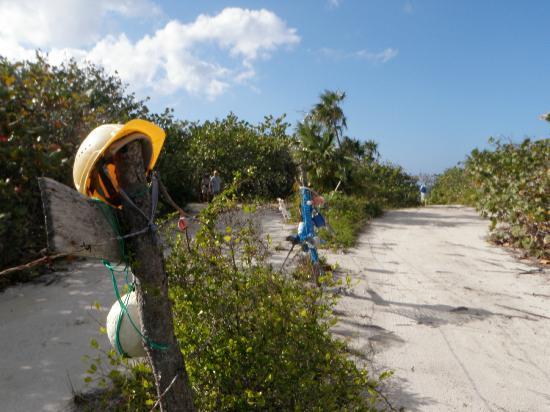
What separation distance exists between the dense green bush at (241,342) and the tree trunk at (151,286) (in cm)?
51

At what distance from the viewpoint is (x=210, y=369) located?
264 cm

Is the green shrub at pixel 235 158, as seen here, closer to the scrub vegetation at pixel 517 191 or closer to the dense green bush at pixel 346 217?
the dense green bush at pixel 346 217

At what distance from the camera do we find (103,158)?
1.67m

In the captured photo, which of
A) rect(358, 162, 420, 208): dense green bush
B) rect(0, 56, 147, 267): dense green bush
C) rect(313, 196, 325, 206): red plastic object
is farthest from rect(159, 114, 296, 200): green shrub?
rect(313, 196, 325, 206): red plastic object

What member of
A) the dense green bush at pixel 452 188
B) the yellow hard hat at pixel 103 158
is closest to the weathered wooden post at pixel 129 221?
the yellow hard hat at pixel 103 158

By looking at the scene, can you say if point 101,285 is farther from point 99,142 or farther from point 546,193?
point 546,193

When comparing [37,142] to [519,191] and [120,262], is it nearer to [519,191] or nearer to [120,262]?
[120,262]

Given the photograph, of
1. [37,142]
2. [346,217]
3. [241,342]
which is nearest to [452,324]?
[241,342]

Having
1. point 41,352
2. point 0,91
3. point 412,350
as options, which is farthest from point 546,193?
point 0,91

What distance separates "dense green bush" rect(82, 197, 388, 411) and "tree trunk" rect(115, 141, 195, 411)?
0.51m

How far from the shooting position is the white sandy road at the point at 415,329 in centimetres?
371

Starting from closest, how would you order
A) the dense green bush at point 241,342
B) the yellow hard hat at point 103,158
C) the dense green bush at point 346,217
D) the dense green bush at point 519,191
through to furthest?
the yellow hard hat at point 103,158, the dense green bush at point 241,342, the dense green bush at point 519,191, the dense green bush at point 346,217

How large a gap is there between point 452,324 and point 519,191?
498 cm

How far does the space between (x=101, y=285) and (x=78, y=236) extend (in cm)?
547
